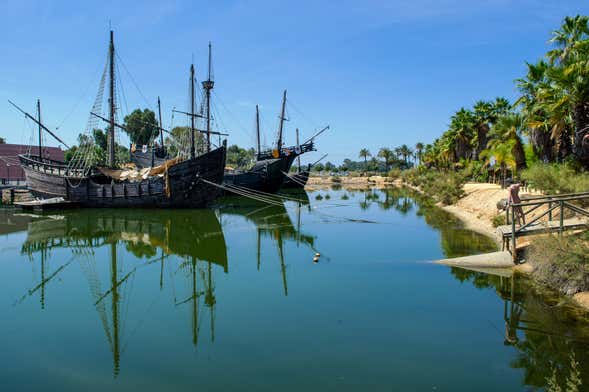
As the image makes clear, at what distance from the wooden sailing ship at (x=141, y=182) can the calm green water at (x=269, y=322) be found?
11.4 m

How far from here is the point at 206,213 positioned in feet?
91.5

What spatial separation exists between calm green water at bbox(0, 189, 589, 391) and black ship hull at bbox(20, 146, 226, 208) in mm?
11350

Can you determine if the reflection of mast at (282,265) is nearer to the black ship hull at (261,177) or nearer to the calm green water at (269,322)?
the calm green water at (269,322)

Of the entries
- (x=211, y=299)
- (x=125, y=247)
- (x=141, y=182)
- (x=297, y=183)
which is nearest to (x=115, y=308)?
(x=211, y=299)

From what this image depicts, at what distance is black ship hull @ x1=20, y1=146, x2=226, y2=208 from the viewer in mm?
28328

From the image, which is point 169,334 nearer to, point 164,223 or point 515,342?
point 515,342

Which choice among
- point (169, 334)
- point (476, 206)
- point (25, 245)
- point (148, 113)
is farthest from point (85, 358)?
point (148, 113)

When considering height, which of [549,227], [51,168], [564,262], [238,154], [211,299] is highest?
[238,154]

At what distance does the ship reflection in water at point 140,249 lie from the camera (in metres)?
10.4

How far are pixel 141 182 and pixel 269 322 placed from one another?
882 inches

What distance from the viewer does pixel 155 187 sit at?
94.0 ft

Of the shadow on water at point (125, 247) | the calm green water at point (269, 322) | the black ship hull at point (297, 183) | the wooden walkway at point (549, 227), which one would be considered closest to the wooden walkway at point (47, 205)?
the shadow on water at point (125, 247)

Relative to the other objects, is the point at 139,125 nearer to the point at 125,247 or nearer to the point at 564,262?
the point at 125,247

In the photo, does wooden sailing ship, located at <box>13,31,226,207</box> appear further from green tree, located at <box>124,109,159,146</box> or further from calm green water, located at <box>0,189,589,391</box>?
green tree, located at <box>124,109,159,146</box>
